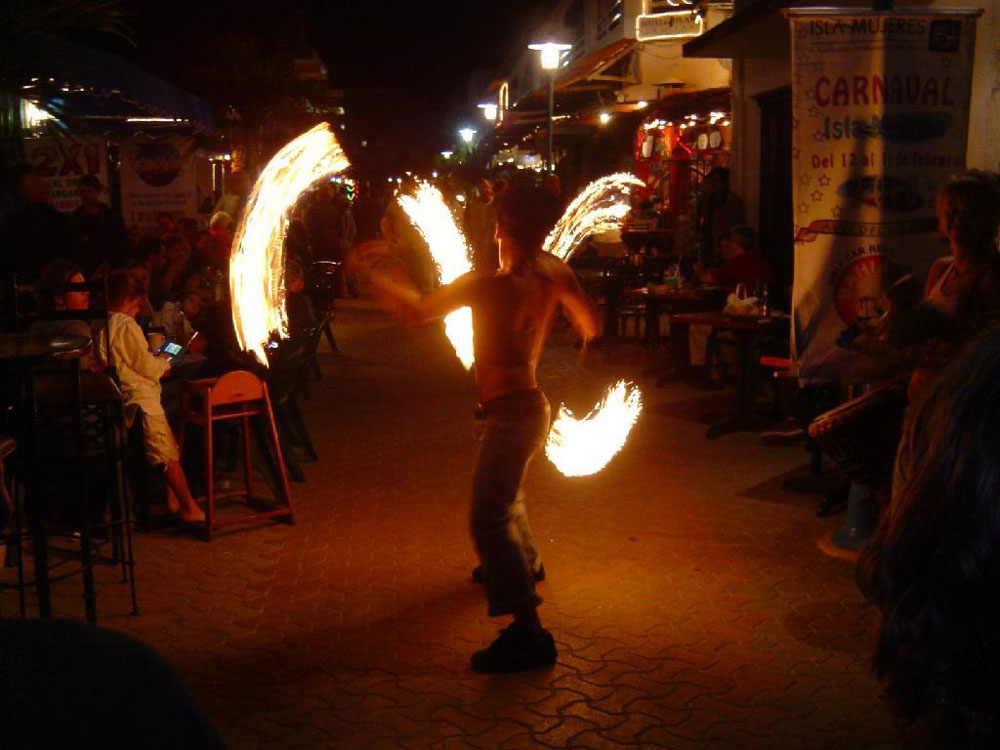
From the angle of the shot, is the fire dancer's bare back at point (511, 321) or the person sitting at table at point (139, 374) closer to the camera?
the fire dancer's bare back at point (511, 321)

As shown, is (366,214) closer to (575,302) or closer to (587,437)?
(587,437)

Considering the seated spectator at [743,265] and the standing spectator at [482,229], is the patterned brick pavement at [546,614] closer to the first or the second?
the seated spectator at [743,265]

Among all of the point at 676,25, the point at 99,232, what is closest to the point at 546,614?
the point at 99,232

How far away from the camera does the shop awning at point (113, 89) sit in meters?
9.69

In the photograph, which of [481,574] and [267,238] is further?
[267,238]

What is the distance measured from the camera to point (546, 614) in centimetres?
555

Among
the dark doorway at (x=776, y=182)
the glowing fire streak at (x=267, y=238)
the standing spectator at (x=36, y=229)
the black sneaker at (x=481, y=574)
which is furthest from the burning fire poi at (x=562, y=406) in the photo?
the standing spectator at (x=36, y=229)

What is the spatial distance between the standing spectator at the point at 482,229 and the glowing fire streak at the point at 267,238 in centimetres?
728

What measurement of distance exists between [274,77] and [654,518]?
63.5 feet

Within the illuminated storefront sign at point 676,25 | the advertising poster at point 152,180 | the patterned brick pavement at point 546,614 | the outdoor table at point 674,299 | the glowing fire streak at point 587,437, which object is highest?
the illuminated storefront sign at point 676,25

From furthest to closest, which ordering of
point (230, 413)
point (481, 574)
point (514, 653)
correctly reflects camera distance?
point (230, 413), point (481, 574), point (514, 653)

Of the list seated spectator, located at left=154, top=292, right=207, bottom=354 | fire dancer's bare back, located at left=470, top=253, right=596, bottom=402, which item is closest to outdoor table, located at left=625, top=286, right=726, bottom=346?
seated spectator, located at left=154, top=292, right=207, bottom=354

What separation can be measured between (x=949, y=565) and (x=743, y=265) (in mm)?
9803

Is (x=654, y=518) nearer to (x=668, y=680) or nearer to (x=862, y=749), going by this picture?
(x=668, y=680)
